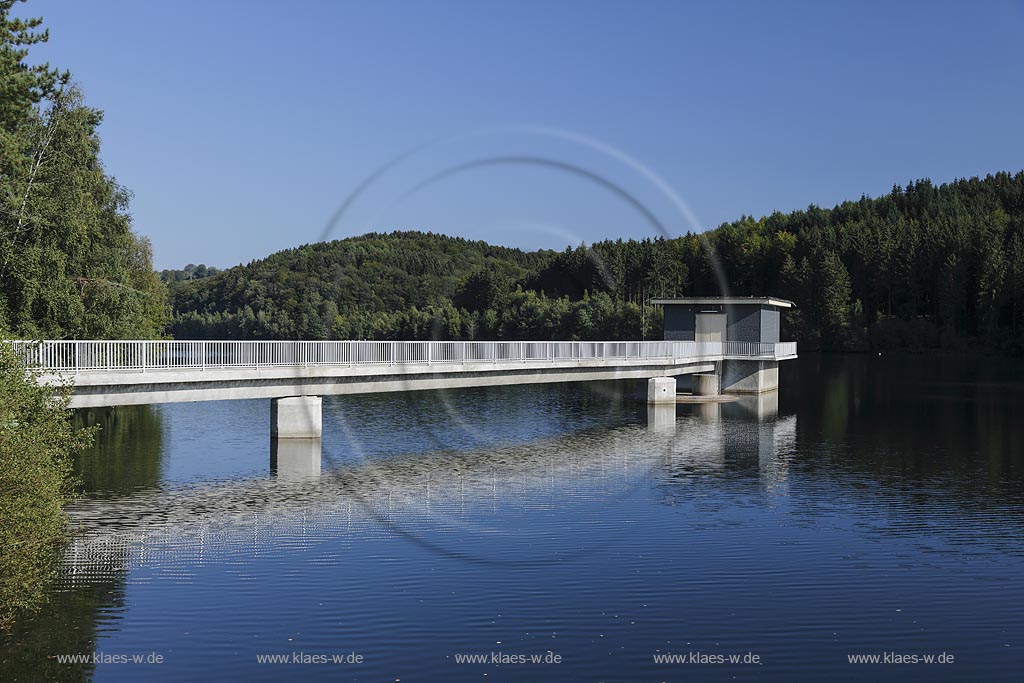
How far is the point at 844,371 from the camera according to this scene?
366 feet

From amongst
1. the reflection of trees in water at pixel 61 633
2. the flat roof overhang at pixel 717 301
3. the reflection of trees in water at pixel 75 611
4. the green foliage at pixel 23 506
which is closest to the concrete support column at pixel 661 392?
the flat roof overhang at pixel 717 301

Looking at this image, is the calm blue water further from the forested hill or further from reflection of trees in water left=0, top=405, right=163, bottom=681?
the forested hill

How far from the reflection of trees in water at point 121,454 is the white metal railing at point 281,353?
12.5 feet

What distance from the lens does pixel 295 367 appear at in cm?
4053

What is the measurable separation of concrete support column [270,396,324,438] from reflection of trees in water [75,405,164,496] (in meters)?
4.91

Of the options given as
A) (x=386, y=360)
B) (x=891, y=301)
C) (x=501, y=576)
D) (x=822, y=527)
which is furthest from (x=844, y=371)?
(x=501, y=576)

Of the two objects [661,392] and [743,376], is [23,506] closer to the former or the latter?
[661,392]

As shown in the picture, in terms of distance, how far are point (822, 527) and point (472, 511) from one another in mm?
9917

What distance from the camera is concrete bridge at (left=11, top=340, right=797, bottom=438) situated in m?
34.5

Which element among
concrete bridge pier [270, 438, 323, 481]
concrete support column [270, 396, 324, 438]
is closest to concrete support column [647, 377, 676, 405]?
concrete bridge pier [270, 438, 323, 481]

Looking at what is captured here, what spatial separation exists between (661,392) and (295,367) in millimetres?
29419

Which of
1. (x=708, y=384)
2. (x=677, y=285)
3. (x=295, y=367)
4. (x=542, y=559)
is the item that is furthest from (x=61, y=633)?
(x=677, y=285)

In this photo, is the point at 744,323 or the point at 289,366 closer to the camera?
the point at 289,366

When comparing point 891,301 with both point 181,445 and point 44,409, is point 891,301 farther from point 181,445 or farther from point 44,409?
point 44,409
